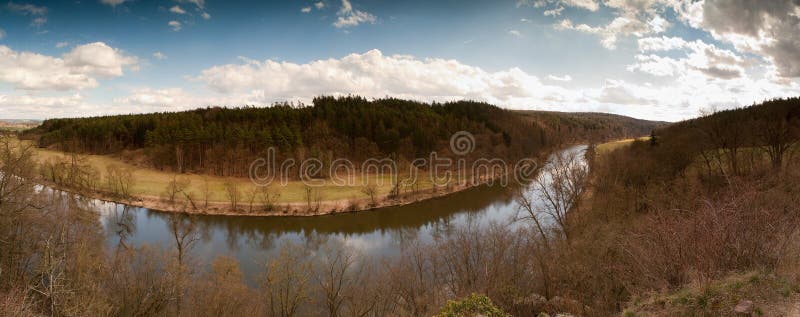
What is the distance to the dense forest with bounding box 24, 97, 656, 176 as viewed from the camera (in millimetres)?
60219

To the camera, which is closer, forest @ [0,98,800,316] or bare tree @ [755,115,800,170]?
forest @ [0,98,800,316]

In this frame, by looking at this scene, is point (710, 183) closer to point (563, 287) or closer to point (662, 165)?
point (662, 165)

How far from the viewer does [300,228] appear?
36.9 m

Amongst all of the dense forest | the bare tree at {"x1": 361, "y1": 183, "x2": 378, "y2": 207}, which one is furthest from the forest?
the dense forest

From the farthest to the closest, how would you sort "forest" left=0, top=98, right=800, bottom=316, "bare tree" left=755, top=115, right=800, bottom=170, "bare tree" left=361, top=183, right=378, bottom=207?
"bare tree" left=361, top=183, right=378, bottom=207, "bare tree" left=755, top=115, right=800, bottom=170, "forest" left=0, top=98, right=800, bottom=316

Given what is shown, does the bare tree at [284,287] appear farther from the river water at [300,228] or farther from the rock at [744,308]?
the rock at [744,308]

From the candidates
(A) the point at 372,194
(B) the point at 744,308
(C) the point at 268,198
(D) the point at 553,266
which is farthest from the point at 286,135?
(B) the point at 744,308

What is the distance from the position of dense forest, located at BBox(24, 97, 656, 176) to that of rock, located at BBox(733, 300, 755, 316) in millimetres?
50156

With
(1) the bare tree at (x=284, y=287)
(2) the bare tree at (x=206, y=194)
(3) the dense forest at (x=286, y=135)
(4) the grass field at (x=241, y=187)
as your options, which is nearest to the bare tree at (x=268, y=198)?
(4) the grass field at (x=241, y=187)

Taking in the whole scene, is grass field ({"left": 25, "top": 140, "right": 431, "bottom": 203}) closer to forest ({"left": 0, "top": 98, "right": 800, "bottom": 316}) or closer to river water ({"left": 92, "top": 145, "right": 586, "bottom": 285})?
river water ({"left": 92, "top": 145, "right": 586, "bottom": 285})

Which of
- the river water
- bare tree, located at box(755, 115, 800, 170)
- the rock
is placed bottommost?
the river water

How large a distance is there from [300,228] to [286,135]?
2995 cm

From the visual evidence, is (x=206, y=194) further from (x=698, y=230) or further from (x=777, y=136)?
(x=777, y=136)

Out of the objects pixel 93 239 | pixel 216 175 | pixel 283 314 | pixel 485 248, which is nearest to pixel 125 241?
pixel 93 239
